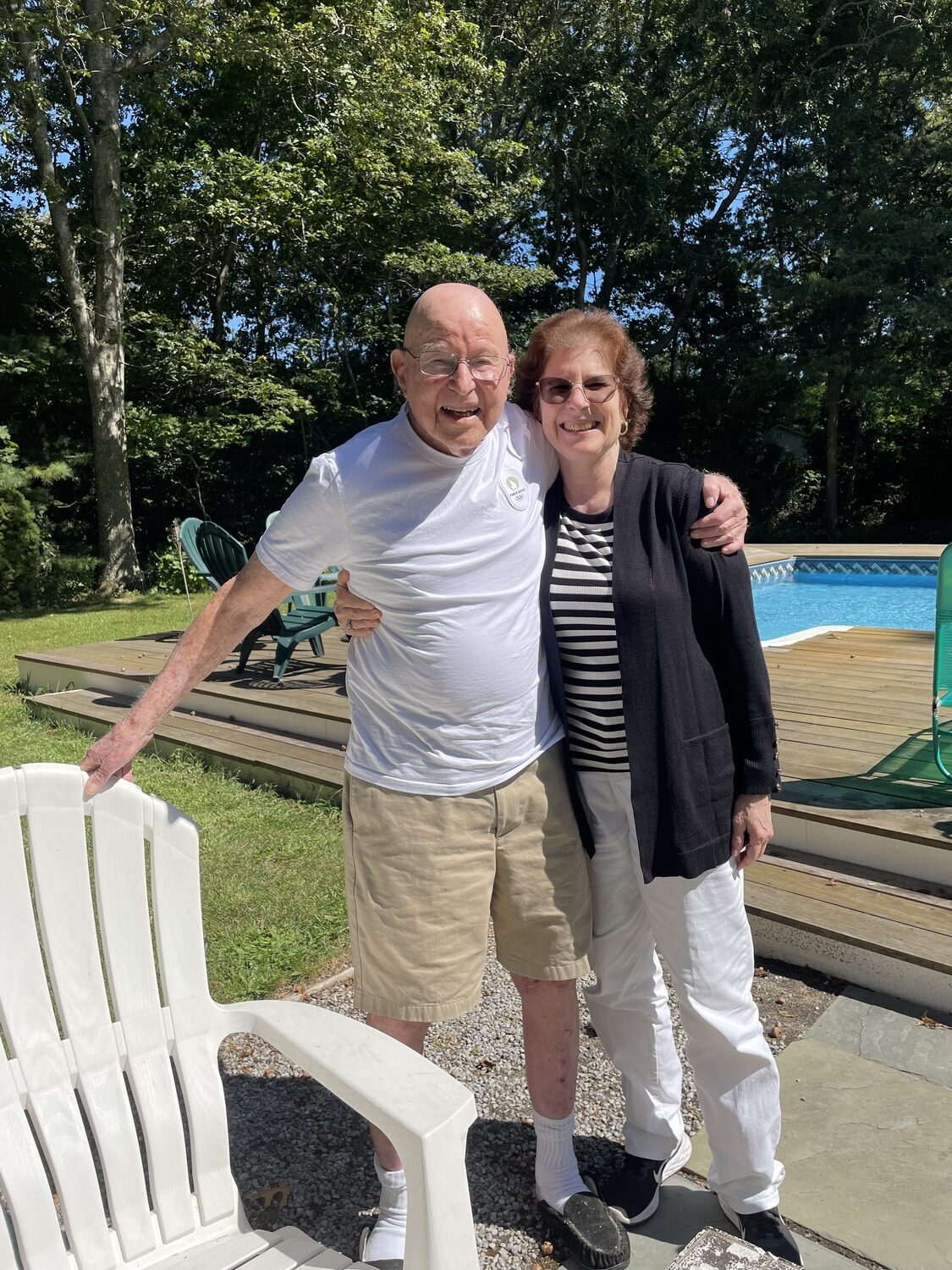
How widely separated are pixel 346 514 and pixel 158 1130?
100cm

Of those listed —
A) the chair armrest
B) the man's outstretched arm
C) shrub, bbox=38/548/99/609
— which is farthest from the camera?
shrub, bbox=38/548/99/609

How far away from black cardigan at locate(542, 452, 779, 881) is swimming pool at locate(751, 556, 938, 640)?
8249mm

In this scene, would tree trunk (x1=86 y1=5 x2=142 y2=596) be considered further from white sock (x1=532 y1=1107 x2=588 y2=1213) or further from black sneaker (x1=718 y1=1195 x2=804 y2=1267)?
black sneaker (x1=718 y1=1195 x2=804 y2=1267)

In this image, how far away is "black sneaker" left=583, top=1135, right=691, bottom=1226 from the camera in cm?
178

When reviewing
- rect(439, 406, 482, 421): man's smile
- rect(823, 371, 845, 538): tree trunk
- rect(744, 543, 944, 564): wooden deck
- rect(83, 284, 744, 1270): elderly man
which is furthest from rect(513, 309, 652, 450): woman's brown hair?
rect(823, 371, 845, 538): tree trunk

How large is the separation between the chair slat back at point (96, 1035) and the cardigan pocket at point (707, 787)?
2.71 ft

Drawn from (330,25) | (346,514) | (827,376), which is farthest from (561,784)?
(827,376)

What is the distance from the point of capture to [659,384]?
19.6 meters

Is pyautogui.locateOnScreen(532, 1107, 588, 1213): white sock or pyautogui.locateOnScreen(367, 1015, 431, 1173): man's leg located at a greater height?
pyautogui.locateOnScreen(367, 1015, 431, 1173): man's leg

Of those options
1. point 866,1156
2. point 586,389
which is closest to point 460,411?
point 586,389

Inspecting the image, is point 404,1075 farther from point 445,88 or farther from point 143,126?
point 143,126

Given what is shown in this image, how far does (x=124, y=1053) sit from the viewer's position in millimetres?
1374

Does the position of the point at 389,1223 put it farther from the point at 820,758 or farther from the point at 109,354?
the point at 109,354

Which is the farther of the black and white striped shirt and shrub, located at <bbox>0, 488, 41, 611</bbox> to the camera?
shrub, located at <bbox>0, 488, 41, 611</bbox>
